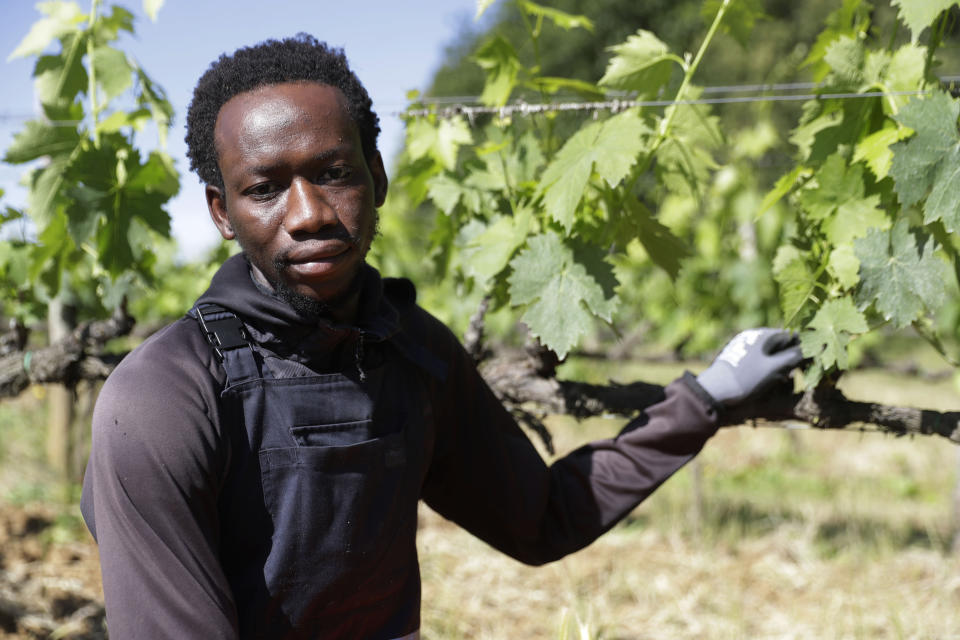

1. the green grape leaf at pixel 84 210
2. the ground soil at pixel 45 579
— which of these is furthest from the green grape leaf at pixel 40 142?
the ground soil at pixel 45 579

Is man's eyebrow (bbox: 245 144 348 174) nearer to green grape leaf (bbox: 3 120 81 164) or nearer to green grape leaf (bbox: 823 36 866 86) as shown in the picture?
green grape leaf (bbox: 823 36 866 86)

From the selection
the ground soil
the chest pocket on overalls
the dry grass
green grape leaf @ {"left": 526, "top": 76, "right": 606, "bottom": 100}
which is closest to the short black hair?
the chest pocket on overalls

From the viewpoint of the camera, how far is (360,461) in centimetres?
138

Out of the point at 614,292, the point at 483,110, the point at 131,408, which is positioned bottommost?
the point at 131,408

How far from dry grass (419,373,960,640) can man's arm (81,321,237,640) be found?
1812 millimetres

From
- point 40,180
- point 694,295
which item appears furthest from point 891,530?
point 40,180

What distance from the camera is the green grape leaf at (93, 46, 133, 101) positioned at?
244 centimetres

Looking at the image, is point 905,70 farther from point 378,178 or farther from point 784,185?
point 378,178

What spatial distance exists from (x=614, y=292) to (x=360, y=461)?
0.73m

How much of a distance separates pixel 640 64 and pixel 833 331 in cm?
73

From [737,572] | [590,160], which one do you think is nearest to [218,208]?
[590,160]

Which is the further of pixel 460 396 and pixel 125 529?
pixel 460 396

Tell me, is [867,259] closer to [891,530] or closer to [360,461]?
[360,461]

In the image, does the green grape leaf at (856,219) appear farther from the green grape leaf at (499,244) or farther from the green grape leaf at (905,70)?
the green grape leaf at (499,244)
